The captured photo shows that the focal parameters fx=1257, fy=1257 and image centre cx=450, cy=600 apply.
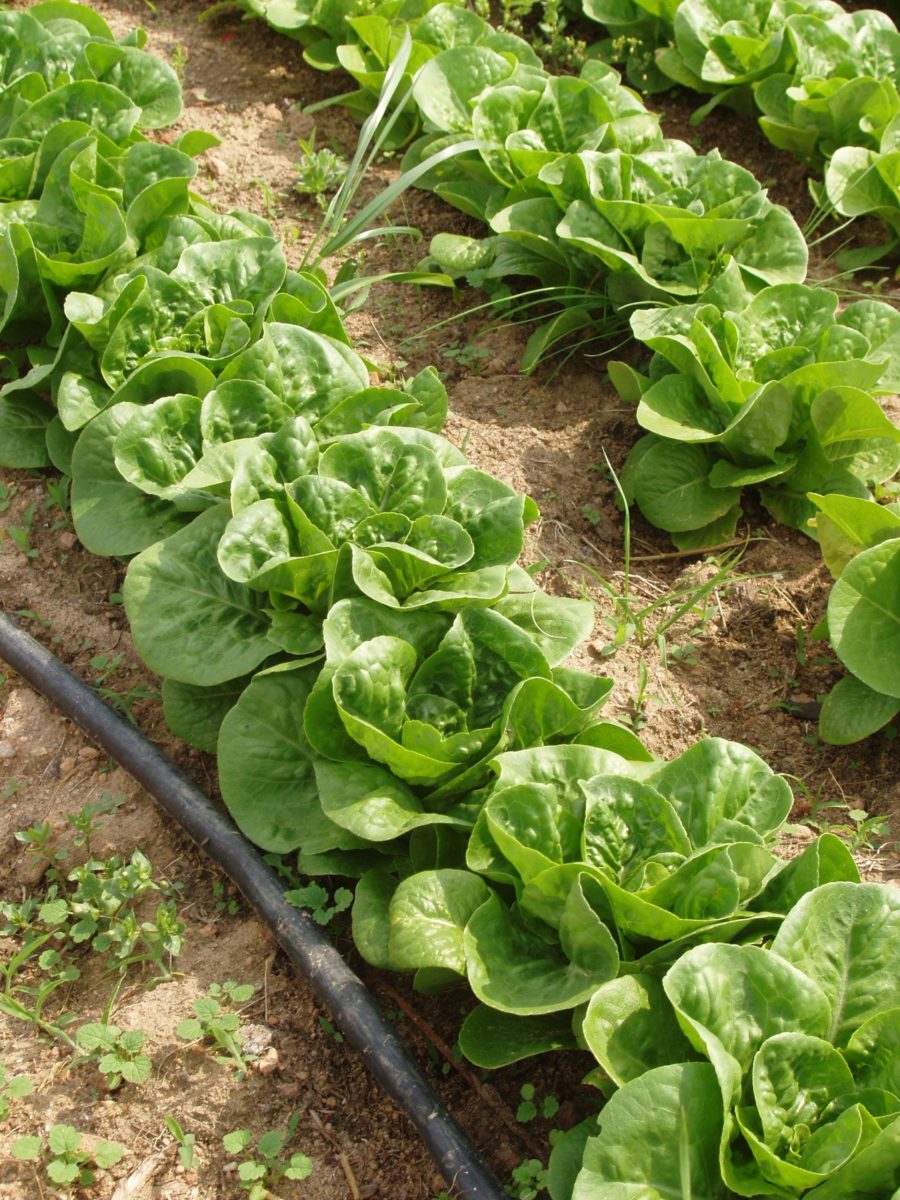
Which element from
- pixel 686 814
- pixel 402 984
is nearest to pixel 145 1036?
pixel 402 984

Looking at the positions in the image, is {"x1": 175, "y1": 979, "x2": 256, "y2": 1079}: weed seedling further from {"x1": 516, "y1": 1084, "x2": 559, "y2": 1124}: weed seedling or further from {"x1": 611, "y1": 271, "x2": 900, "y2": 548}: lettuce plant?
{"x1": 611, "y1": 271, "x2": 900, "y2": 548}: lettuce plant

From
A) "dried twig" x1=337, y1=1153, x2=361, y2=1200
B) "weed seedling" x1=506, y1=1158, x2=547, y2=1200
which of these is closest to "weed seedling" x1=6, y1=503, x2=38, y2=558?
"dried twig" x1=337, y1=1153, x2=361, y2=1200

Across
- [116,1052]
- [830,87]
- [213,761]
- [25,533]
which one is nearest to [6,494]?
[25,533]

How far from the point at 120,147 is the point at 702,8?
2399 mm

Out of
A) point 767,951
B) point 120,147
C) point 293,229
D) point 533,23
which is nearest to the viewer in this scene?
point 767,951

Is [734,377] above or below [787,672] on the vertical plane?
above

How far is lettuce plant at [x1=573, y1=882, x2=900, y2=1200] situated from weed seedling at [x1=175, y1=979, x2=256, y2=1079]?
2.62 feet

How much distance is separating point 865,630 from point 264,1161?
1918 millimetres

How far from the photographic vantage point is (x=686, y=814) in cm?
261

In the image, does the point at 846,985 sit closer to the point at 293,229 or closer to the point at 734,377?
the point at 734,377

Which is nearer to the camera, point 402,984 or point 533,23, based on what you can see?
point 402,984

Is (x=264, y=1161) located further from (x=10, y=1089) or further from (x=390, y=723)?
(x=390, y=723)

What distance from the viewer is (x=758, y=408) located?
358 centimetres

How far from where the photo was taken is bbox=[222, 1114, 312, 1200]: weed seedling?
244 cm
